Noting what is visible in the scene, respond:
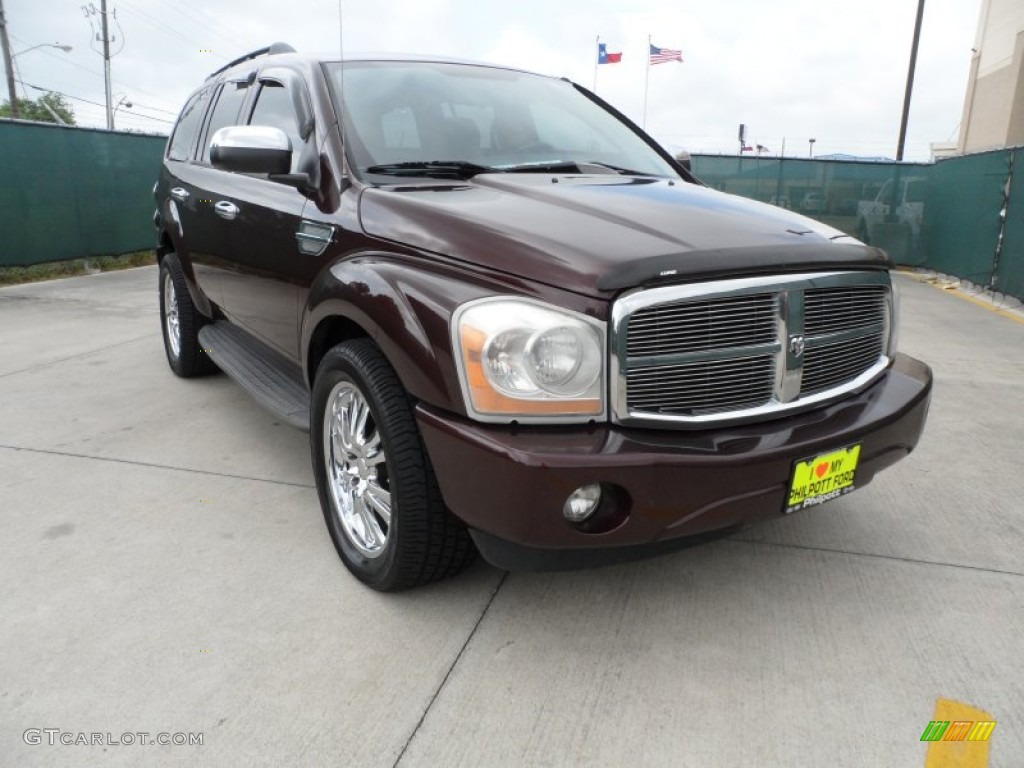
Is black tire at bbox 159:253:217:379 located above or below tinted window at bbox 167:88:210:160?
below


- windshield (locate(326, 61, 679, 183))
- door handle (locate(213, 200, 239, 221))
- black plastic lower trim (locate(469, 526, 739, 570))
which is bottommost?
black plastic lower trim (locate(469, 526, 739, 570))

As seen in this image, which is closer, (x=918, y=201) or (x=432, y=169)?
(x=432, y=169)

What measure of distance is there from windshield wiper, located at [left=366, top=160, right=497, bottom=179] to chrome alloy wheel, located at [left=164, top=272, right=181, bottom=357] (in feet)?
8.94

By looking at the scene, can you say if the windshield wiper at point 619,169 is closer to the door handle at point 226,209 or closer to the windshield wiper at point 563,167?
the windshield wiper at point 563,167

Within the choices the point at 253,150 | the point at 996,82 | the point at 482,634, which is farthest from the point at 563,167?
the point at 996,82

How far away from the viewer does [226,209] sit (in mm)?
3785

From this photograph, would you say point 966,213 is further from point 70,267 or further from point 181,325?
point 70,267

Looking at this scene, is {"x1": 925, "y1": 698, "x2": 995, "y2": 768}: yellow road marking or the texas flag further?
the texas flag

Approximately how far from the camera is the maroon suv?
2029 millimetres

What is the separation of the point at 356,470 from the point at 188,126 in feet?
11.3

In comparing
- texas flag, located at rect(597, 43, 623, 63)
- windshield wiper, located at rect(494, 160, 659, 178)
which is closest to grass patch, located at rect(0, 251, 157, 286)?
windshield wiper, located at rect(494, 160, 659, 178)

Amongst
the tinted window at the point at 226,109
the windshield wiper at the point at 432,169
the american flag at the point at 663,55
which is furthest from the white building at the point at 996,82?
the windshield wiper at the point at 432,169

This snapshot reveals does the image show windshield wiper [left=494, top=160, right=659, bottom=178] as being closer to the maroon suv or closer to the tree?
the maroon suv

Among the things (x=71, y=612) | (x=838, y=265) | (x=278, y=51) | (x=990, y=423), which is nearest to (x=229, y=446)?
(x=71, y=612)
